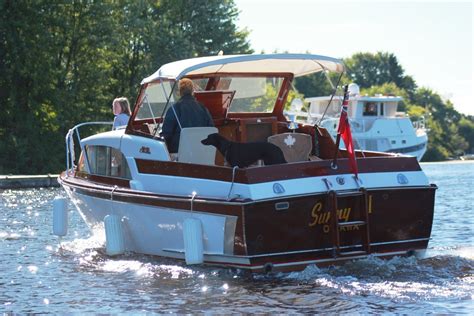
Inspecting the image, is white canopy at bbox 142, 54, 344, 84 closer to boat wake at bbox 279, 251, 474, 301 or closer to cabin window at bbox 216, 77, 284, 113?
cabin window at bbox 216, 77, 284, 113

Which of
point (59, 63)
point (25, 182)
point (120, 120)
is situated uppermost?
point (59, 63)

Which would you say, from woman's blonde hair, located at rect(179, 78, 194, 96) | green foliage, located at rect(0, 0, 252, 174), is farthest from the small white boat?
woman's blonde hair, located at rect(179, 78, 194, 96)

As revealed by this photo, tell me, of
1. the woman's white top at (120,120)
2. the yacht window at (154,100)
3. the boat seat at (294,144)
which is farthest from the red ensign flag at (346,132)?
the woman's white top at (120,120)

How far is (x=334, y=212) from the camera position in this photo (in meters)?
12.0

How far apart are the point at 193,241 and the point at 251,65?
145 inches

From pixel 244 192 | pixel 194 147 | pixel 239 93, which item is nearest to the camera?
pixel 244 192

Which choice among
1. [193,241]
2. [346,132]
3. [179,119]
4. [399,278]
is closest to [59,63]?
[179,119]

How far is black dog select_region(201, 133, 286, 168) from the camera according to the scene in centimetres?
1299

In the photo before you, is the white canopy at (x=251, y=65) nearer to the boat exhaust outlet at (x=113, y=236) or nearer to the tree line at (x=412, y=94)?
the boat exhaust outlet at (x=113, y=236)

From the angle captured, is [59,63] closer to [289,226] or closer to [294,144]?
[294,144]

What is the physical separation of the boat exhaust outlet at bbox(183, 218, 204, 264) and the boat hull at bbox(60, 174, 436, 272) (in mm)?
111

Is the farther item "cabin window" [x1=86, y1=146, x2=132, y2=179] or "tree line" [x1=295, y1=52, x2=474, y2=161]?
"tree line" [x1=295, y1=52, x2=474, y2=161]

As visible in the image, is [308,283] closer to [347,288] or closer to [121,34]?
[347,288]

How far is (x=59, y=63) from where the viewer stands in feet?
148
